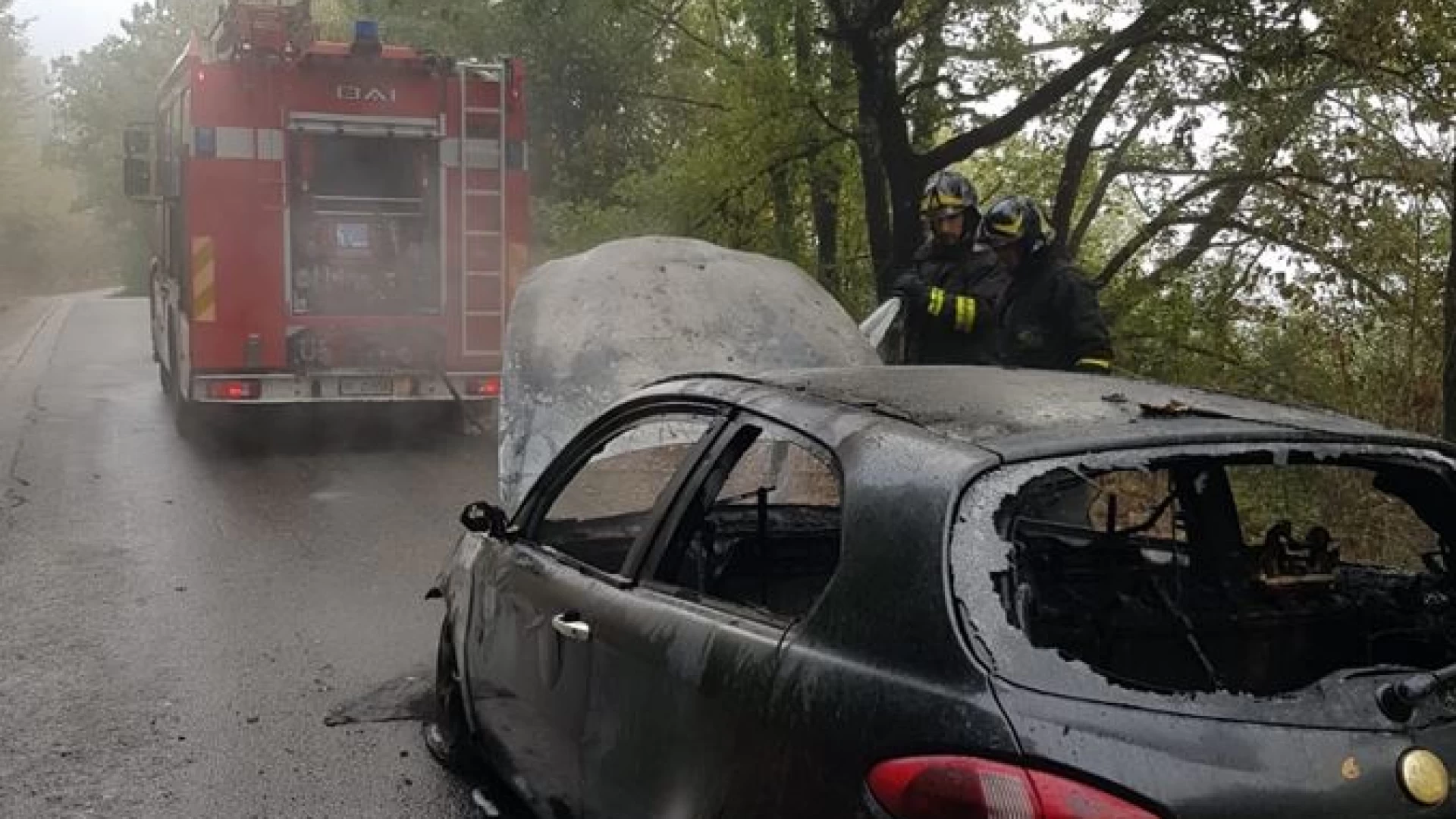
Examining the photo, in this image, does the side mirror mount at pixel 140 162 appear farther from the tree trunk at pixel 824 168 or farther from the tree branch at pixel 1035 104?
the tree branch at pixel 1035 104

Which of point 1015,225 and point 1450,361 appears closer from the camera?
point 1015,225

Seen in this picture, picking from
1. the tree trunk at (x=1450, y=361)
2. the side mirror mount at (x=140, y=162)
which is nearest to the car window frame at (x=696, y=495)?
the tree trunk at (x=1450, y=361)

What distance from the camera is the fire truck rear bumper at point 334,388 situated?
11148 mm

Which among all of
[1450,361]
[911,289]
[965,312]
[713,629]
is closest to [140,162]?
[911,289]

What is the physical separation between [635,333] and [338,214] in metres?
5.66

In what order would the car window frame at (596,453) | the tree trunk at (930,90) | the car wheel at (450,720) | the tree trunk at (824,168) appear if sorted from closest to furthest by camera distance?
the car window frame at (596,453) < the car wheel at (450,720) < the tree trunk at (930,90) < the tree trunk at (824,168)

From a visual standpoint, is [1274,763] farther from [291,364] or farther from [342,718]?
[291,364]

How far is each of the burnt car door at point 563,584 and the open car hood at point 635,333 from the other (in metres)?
2.03

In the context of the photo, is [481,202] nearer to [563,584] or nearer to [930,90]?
[930,90]

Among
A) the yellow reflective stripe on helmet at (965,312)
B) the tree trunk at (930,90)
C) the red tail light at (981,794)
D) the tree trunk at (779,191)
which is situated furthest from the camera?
the tree trunk at (779,191)

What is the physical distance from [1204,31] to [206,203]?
24.1 ft

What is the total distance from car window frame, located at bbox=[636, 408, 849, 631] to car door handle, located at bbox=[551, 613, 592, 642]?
19 centimetres

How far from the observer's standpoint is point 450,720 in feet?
15.4

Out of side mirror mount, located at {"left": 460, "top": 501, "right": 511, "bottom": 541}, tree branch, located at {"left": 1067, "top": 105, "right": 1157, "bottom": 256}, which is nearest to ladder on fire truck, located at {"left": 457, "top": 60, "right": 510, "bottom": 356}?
tree branch, located at {"left": 1067, "top": 105, "right": 1157, "bottom": 256}
